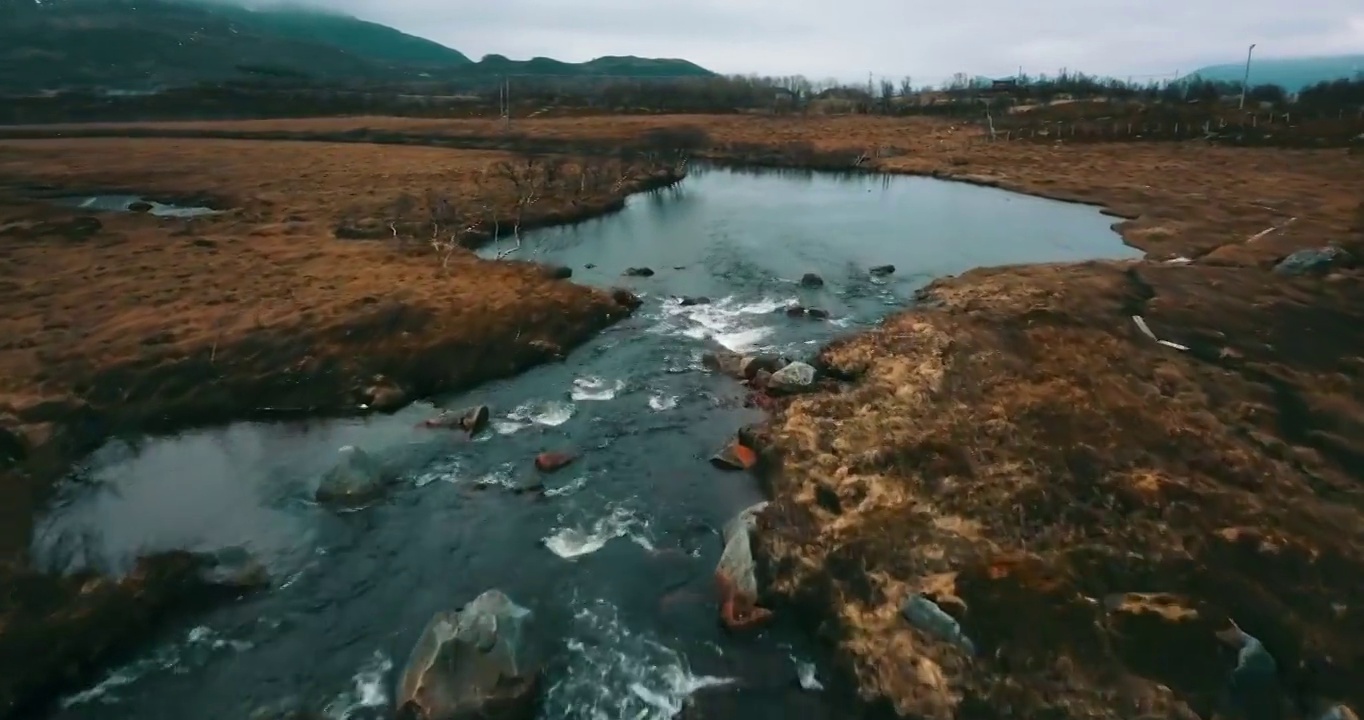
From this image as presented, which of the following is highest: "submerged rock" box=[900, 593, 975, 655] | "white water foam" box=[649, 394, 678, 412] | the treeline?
the treeline

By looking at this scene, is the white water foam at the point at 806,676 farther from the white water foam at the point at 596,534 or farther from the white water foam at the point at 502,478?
the white water foam at the point at 502,478

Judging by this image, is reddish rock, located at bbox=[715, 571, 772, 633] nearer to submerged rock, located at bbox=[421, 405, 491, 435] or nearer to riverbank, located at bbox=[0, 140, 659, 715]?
submerged rock, located at bbox=[421, 405, 491, 435]

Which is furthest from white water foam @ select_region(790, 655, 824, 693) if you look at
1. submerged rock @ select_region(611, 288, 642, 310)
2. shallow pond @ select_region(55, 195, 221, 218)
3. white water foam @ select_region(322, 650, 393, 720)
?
shallow pond @ select_region(55, 195, 221, 218)

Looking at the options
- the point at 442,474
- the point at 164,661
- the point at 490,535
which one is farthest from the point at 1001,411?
the point at 164,661

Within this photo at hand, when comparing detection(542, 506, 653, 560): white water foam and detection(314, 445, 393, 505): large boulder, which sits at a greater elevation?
detection(314, 445, 393, 505): large boulder

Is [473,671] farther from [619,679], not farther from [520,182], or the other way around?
[520,182]

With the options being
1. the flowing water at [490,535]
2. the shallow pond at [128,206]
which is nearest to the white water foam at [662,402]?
the flowing water at [490,535]

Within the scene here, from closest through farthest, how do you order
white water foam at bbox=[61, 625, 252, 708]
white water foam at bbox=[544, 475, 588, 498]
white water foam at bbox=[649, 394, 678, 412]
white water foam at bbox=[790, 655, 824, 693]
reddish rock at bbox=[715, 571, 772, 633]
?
white water foam at bbox=[61, 625, 252, 708]
white water foam at bbox=[790, 655, 824, 693]
reddish rock at bbox=[715, 571, 772, 633]
white water foam at bbox=[544, 475, 588, 498]
white water foam at bbox=[649, 394, 678, 412]
